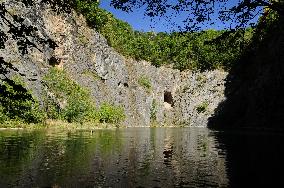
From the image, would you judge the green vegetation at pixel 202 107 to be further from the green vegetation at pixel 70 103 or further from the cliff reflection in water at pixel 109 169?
the cliff reflection in water at pixel 109 169

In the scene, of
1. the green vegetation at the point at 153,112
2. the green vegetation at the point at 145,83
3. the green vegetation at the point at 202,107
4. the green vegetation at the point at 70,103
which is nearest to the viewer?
the green vegetation at the point at 70,103

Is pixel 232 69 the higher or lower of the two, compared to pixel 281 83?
higher

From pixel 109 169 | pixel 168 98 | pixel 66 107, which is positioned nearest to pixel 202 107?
pixel 168 98

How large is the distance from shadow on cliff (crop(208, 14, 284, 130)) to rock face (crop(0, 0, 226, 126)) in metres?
11.6

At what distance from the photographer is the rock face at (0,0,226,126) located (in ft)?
336

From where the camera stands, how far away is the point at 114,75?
424ft

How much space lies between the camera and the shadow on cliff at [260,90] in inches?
3147

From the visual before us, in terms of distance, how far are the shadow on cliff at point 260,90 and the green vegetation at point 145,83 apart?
25.1 m

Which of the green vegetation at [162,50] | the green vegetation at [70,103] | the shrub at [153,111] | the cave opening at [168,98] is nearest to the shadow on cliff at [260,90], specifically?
the green vegetation at [162,50]

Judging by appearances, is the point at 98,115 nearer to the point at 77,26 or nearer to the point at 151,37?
the point at 77,26

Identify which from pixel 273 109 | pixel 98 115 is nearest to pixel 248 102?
pixel 273 109

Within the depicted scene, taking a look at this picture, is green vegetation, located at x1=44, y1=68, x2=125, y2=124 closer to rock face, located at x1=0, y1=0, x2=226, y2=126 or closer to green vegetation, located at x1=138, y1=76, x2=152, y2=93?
rock face, located at x1=0, y1=0, x2=226, y2=126

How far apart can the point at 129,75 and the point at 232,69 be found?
1535 inches

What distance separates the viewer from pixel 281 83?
79.3 meters
